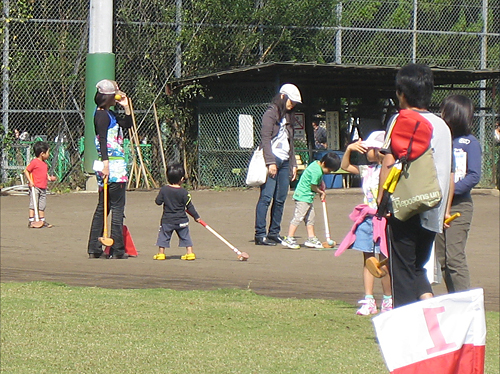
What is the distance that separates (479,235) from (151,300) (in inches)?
274

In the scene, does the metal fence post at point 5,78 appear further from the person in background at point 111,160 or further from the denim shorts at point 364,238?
the denim shorts at point 364,238

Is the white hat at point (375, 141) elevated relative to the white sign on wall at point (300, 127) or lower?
lower

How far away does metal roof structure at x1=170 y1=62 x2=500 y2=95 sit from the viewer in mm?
17531

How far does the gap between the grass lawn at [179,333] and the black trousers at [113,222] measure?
6.13 ft

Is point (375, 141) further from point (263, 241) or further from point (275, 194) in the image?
point (263, 241)

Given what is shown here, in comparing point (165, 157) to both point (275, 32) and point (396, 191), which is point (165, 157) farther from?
point (396, 191)

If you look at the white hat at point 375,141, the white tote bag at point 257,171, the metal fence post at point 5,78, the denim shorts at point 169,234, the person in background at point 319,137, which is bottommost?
the denim shorts at point 169,234

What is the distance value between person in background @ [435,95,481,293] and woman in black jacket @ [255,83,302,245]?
13.9ft

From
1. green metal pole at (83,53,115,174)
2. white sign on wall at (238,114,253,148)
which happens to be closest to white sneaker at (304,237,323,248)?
white sign on wall at (238,114,253,148)

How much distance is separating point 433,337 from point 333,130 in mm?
17163

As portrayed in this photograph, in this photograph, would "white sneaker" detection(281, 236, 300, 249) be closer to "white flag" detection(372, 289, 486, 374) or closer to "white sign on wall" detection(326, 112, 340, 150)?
"white flag" detection(372, 289, 486, 374)

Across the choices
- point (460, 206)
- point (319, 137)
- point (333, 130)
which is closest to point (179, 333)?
point (460, 206)

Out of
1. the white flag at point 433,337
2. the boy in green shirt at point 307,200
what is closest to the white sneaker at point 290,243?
the boy in green shirt at point 307,200

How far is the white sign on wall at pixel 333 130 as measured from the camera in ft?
66.1
